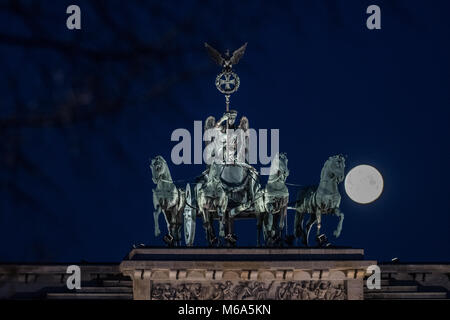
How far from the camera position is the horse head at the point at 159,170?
2048 centimetres

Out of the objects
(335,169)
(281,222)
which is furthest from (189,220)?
(335,169)

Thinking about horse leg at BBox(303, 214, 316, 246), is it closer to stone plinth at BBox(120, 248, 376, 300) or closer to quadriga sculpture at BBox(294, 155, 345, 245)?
quadriga sculpture at BBox(294, 155, 345, 245)

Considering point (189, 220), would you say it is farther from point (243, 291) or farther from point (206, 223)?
point (243, 291)

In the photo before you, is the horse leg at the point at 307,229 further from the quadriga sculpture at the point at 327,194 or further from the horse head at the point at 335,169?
the horse head at the point at 335,169

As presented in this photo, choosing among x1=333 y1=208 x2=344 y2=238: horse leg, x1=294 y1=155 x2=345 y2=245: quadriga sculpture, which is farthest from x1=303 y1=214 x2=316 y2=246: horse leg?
x1=333 y1=208 x2=344 y2=238: horse leg

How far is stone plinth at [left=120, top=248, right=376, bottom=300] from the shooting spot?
19.3 meters

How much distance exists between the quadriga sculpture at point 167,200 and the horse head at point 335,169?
359 centimetres

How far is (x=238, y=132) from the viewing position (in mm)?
22312

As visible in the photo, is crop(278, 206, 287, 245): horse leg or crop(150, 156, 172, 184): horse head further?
crop(278, 206, 287, 245): horse leg

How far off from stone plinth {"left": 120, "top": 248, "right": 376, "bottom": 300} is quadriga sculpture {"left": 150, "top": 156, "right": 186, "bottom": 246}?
89 centimetres

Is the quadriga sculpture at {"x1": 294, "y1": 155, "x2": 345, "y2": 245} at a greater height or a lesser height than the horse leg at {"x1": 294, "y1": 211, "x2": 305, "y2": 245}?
greater

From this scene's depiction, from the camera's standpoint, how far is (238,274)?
19.5m

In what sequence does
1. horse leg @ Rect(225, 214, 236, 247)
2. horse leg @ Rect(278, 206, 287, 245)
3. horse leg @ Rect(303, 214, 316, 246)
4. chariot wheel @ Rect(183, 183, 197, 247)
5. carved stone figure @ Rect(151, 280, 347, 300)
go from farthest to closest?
chariot wheel @ Rect(183, 183, 197, 247) → horse leg @ Rect(303, 214, 316, 246) → horse leg @ Rect(278, 206, 287, 245) → horse leg @ Rect(225, 214, 236, 247) → carved stone figure @ Rect(151, 280, 347, 300)
